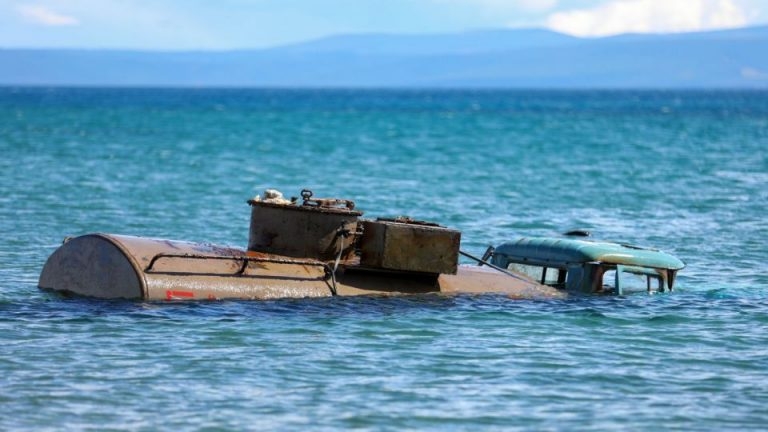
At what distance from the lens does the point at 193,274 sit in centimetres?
1808

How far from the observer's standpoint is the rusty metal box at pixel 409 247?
18.9 meters

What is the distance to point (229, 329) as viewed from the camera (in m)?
17.0

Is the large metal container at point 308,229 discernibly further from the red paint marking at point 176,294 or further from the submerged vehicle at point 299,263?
the red paint marking at point 176,294

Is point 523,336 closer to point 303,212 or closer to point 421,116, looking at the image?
point 303,212

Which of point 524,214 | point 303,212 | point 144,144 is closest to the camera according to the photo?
point 303,212

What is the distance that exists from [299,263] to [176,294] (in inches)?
67.1

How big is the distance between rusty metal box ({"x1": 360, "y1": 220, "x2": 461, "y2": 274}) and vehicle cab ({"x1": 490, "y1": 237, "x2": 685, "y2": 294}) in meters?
2.38

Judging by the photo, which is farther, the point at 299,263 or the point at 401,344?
the point at 299,263

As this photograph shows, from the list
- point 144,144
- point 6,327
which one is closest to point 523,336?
point 6,327

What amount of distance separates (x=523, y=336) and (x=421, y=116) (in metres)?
112

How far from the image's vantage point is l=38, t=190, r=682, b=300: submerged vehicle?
17.9 m

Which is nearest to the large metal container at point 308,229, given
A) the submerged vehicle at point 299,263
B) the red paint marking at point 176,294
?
the submerged vehicle at point 299,263

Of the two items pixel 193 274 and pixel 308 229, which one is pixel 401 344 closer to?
pixel 308 229

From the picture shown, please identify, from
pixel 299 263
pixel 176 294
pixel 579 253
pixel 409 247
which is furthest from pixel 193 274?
pixel 579 253
